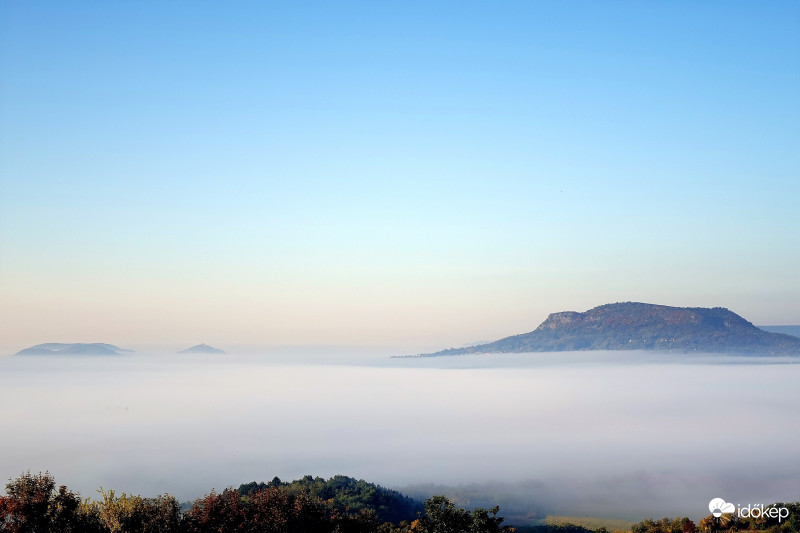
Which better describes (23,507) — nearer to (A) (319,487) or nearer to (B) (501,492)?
(A) (319,487)

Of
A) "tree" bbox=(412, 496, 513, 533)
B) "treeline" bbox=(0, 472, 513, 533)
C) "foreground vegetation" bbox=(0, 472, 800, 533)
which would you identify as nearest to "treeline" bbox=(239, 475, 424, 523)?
"tree" bbox=(412, 496, 513, 533)

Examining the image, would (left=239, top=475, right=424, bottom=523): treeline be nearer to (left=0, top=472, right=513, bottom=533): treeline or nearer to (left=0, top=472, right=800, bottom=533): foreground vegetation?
(left=0, top=472, right=800, bottom=533): foreground vegetation

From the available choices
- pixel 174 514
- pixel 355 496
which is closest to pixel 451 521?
pixel 174 514

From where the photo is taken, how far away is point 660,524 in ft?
295

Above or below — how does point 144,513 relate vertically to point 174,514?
above

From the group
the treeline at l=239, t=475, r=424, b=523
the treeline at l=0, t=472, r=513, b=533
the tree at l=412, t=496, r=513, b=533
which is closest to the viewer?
the treeline at l=0, t=472, r=513, b=533

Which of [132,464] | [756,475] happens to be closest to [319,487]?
→ [132,464]

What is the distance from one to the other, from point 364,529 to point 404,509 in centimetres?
9497

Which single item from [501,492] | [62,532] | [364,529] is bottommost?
[501,492]

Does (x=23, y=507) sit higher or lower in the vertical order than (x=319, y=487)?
higher

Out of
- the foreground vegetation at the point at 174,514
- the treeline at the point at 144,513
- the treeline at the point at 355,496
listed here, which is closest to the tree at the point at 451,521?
the foreground vegetation at the point at 174,514

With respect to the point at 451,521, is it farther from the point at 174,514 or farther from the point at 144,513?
the point at 144,513

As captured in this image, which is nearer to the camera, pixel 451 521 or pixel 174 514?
pixel 174 514

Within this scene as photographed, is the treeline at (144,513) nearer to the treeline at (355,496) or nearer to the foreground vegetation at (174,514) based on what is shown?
the foreground vegetation at (174,514)
